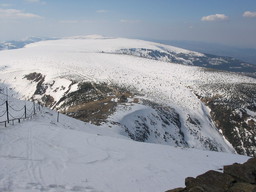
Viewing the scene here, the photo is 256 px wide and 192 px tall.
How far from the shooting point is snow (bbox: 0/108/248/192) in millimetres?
11026

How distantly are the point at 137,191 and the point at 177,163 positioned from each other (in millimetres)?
5683

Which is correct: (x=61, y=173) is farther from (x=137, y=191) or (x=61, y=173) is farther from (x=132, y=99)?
(x=132, y=99)

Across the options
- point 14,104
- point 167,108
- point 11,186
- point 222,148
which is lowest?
point 222,148

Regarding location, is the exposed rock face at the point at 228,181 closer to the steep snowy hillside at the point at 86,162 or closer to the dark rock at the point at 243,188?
the dark rock at the point at 243,188

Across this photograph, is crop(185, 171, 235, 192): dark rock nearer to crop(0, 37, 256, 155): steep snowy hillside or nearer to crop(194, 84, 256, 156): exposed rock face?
crop(0, 37, 256, 155): steep snowy hillside

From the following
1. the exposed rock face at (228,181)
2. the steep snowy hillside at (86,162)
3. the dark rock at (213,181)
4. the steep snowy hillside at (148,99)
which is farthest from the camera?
the steep snowy hillside at (148,99)

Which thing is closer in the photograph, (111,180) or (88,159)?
(111,180)

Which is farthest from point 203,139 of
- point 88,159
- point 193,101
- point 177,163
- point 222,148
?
point 88,159

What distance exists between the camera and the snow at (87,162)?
11026 mm

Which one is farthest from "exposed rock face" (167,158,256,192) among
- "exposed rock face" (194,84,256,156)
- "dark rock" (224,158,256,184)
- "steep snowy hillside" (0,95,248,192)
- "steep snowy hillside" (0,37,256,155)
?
"exposed rock face" (194,84,256,156)

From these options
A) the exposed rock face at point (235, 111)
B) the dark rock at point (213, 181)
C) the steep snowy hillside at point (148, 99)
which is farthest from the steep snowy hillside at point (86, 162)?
the exposed rock face at point (235, 111)

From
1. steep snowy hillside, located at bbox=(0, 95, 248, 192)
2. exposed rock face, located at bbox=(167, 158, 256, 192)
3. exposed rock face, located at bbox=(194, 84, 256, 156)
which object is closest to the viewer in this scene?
exposed rock face, located at bbox=(167, 158, 256, 192)

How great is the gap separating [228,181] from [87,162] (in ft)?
25.5

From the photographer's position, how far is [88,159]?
14398 mm
